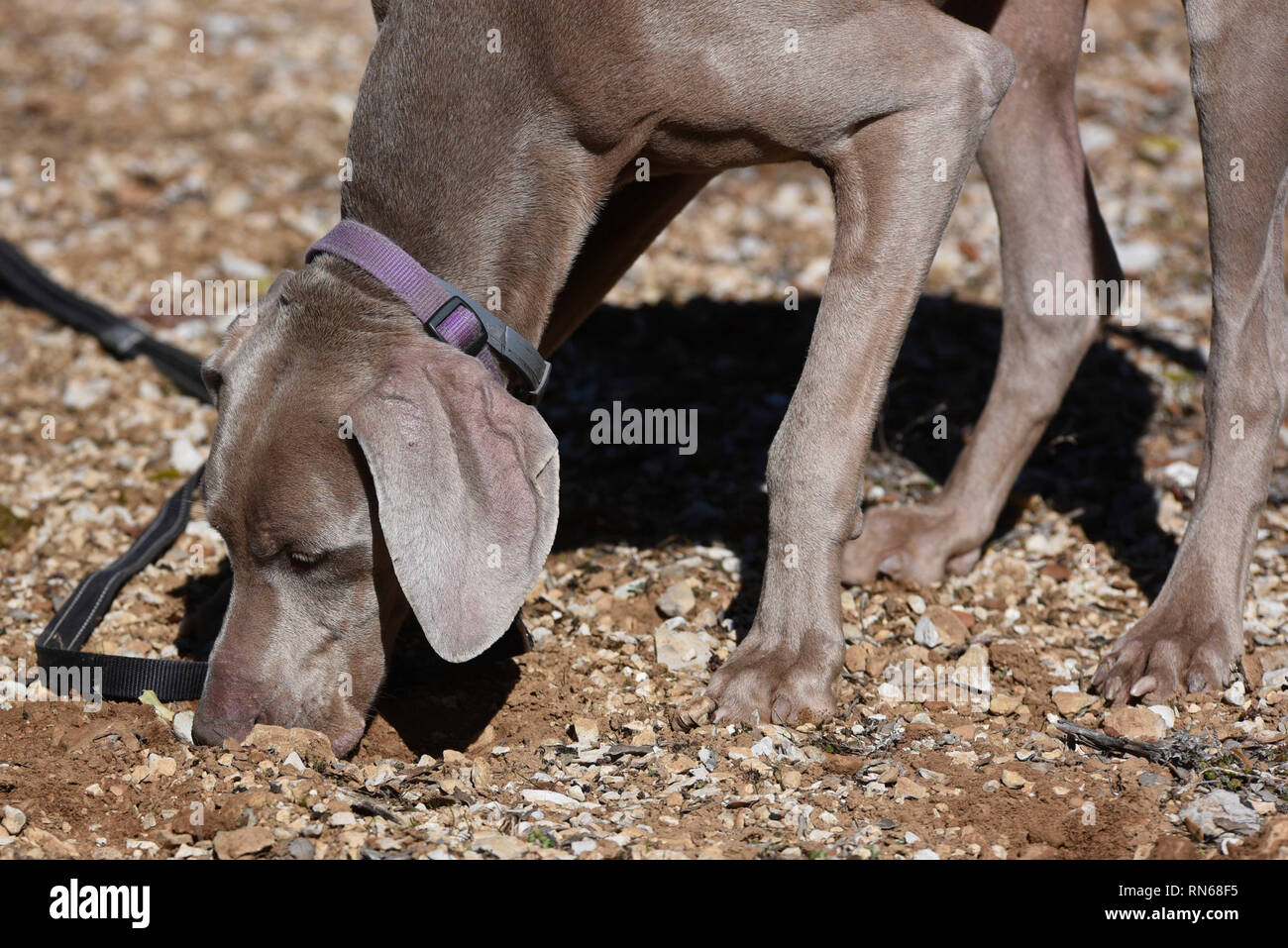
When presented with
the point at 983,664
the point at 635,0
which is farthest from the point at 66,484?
the point at 983,664

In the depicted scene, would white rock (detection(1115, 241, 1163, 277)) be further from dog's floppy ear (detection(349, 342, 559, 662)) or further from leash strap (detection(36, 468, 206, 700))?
leash strap (detection(36, 468, 206, 700))

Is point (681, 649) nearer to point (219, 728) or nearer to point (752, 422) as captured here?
point (219, 728)

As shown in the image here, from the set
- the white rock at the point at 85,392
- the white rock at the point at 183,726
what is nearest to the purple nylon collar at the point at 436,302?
the white rock at the point at 183,726

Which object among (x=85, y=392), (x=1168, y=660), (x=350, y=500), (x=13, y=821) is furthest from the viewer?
(x=85, y=392)

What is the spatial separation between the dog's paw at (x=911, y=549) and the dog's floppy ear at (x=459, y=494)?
1.34 m

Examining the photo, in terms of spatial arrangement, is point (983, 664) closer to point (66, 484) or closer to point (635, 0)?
point (635, 0)

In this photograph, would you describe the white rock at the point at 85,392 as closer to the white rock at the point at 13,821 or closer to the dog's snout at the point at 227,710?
the dog's snout at the point at 227,710

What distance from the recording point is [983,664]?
3.52 metres

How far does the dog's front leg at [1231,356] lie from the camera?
330 centimetres

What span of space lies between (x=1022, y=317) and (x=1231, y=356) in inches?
26.4

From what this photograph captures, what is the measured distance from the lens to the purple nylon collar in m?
3.03

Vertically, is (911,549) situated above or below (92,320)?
below

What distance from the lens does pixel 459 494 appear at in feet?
9.24

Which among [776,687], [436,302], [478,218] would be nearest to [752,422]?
[776,687]
